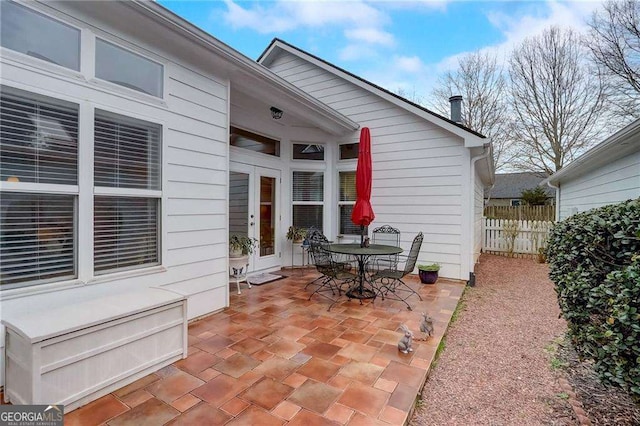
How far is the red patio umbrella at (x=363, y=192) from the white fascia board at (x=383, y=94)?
5.84ft

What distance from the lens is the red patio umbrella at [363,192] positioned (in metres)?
4.68

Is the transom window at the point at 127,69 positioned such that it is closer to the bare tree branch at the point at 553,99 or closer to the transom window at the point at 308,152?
the transom window at the point at 308,152

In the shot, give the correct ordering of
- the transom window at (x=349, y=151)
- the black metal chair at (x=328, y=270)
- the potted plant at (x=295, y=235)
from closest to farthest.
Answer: the black metal chair at (x=328, y=270) < the potted plant at (x=295, y=235) < the transom window at (x=349, y=151)

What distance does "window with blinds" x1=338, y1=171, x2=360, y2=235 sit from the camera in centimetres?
690

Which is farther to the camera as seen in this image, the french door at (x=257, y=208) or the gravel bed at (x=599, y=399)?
the french door at (x=257, y=208)

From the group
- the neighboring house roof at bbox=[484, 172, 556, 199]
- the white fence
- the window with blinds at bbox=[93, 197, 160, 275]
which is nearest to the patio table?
the window with blinds at bbox=[93, 197, 160, 275]

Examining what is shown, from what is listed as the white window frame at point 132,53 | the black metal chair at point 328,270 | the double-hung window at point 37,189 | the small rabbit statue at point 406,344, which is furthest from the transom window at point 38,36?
the small rabbit statue at point 406,344

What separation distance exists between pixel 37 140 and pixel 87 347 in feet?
5.48

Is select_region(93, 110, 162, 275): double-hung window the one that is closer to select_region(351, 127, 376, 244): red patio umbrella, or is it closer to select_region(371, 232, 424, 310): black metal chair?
select_region(351, 127, 376, 244): red patio umbrella

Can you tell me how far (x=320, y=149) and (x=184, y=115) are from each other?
385 cm

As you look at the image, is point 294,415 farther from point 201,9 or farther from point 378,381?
point 201,9

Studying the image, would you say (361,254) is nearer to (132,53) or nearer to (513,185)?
(132,53)

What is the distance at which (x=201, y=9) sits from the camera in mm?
4594

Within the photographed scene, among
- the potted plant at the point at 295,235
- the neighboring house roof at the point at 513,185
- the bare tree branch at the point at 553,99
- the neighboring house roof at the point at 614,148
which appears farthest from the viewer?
the neighboring house roof at the point at 513,185
